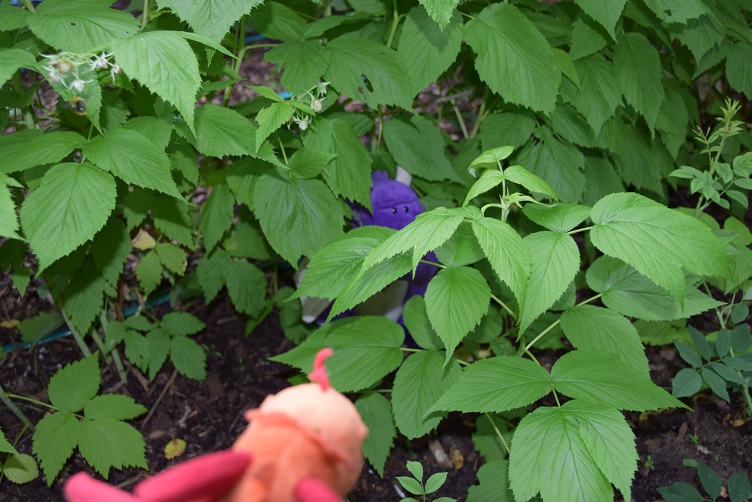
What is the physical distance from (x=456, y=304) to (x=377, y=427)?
58cm

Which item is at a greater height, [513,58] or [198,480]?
[198,480]

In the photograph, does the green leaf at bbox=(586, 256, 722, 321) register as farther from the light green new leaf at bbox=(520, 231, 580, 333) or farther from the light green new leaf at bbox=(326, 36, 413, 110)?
the light green new leaf at bbox=(326, 36, 413, 110)

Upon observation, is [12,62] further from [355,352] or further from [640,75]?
[640,75]

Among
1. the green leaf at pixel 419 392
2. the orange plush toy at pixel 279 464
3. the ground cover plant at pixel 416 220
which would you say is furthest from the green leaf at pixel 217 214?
the orange plush toy at pixel 279 464

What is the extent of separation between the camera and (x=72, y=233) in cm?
137

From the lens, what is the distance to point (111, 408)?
1909mm

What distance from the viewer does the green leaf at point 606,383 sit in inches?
52.4

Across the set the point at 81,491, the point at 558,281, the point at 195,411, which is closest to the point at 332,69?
the point at 558,281

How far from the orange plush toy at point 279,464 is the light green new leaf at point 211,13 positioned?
1021mm

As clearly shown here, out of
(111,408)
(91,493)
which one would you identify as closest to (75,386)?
(111,408)

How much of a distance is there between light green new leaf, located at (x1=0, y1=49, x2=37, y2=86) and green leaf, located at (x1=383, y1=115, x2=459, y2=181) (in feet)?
3.53

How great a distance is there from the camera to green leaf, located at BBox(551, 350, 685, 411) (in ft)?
4.37

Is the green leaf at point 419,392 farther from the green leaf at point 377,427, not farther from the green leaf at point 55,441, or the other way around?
the green leaf at point 55,441

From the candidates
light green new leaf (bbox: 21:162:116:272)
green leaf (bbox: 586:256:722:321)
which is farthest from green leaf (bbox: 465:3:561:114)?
light green new leaf (bbox: 21:162:116:272)
